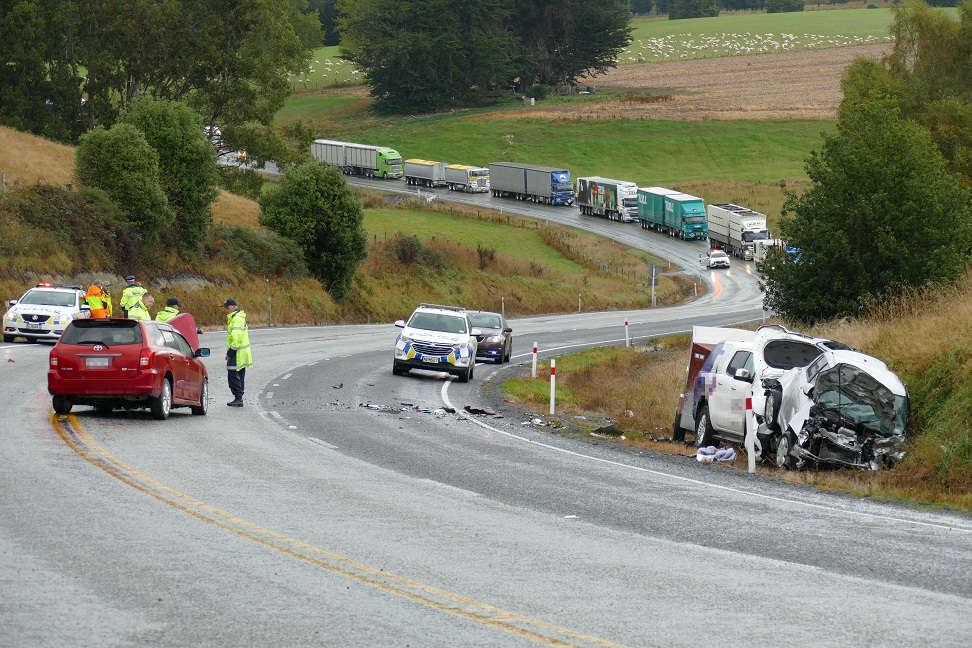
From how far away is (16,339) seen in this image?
3278 centimetres

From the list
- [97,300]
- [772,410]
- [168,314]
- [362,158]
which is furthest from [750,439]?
[362,158]

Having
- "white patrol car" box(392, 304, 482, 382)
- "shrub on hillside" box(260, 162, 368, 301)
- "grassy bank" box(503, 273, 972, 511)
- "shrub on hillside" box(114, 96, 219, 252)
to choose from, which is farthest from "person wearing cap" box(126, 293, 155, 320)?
"shrub on hillside" box(260, 162, 368, 301)

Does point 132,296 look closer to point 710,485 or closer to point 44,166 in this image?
point 710,485

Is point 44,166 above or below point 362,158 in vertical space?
above

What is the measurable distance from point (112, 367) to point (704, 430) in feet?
29.9

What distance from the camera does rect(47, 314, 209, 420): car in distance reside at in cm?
1889

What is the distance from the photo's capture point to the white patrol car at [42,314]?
31734mm

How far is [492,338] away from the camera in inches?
1503

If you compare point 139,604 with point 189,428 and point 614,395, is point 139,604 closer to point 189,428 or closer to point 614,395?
point 189,428

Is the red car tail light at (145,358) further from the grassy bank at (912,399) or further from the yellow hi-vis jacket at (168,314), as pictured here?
the grassy bank at (912,399)

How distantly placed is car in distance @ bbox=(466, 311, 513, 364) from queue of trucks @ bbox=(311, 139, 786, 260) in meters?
51.5

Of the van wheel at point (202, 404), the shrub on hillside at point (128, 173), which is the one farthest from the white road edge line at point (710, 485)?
the shrub on hillside at point (128, 173)

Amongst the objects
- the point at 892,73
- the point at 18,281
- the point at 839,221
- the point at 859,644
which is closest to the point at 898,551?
the point at 859,644

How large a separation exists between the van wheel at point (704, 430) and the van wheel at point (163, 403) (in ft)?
27.4
